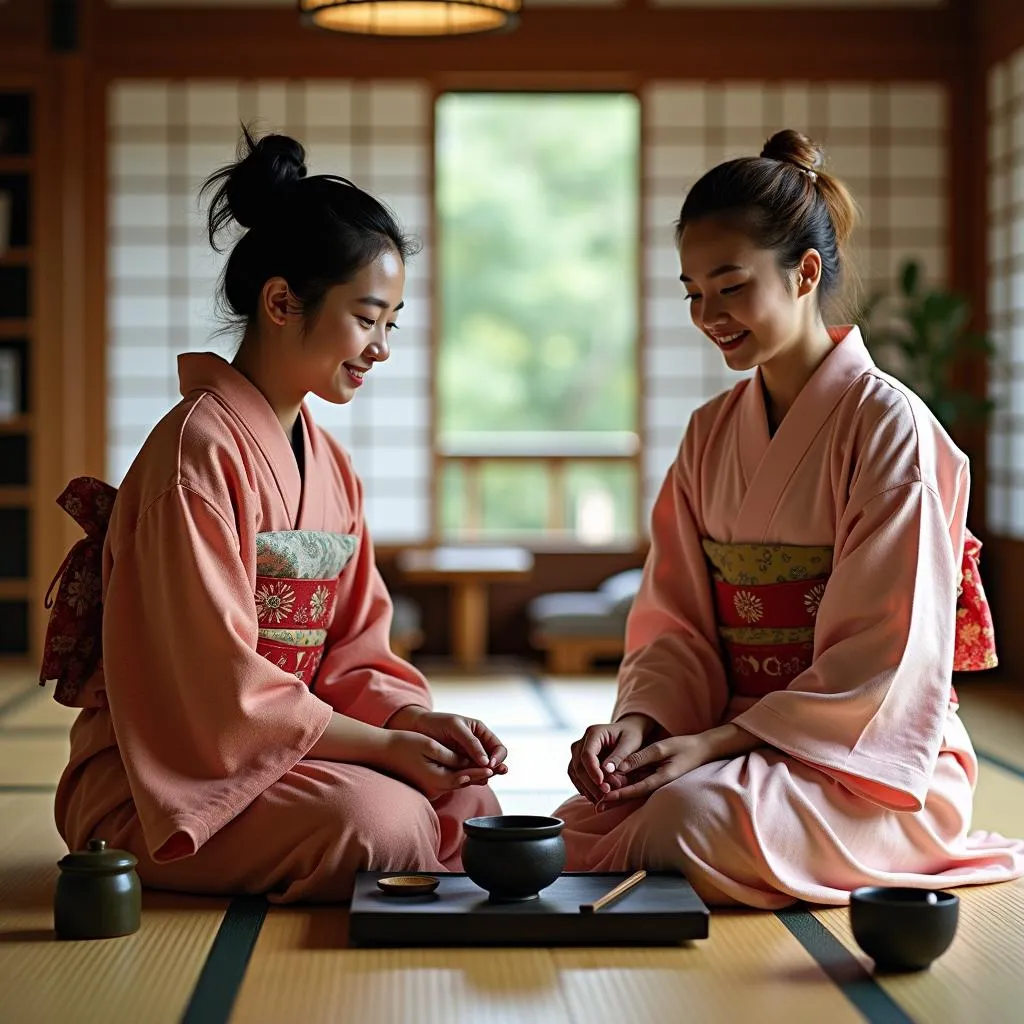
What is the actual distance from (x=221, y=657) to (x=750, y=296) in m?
1.15

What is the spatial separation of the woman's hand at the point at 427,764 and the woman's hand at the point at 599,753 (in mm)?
159

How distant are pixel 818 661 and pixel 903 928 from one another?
61 cm

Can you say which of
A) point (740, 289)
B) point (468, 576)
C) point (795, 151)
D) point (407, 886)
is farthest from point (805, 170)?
point (468, 576)

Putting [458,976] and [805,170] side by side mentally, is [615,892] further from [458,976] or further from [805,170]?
[805,170]

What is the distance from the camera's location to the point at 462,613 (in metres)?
6.93

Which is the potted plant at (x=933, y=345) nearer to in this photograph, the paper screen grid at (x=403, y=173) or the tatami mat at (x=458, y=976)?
the paper screen grid at (x=403, y=173)

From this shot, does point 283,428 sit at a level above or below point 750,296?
below

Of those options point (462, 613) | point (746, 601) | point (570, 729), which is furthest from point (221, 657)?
point (462, 613)

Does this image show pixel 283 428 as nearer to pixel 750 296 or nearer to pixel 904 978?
pixel 750 296

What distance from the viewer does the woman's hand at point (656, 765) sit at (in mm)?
2881

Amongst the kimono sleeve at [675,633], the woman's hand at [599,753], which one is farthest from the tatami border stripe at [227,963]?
the kimono sleeve at [675,633]

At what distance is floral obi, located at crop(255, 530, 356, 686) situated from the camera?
2992 millimetres

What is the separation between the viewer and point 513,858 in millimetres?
2572

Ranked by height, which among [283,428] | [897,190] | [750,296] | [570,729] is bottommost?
[570,729]
